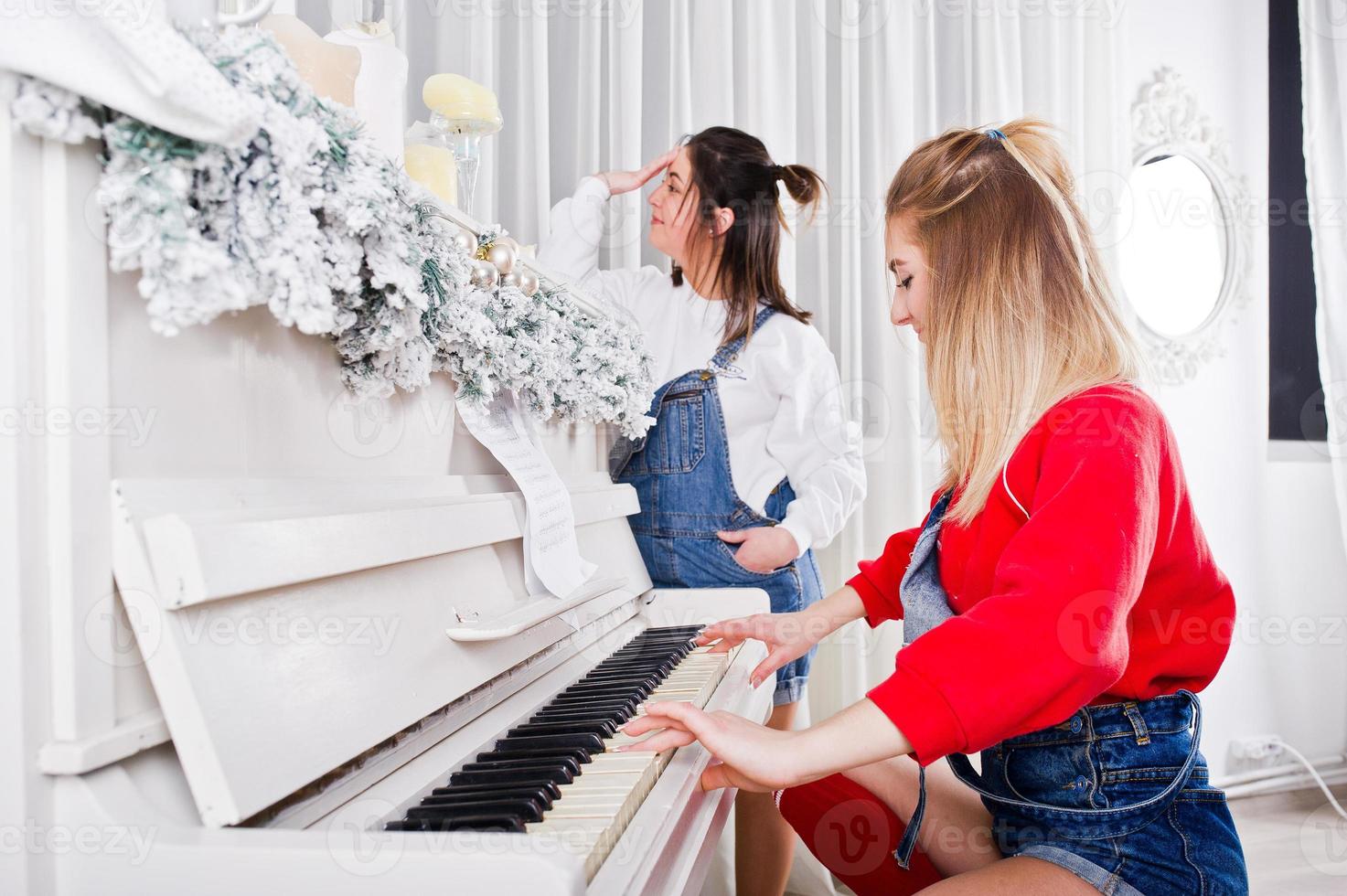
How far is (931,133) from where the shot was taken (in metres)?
2.87

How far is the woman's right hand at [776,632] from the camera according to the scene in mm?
1509

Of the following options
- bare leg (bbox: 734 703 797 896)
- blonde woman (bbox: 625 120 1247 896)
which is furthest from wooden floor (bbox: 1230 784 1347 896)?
blonde woman (bbox: 625 120 1247 896)

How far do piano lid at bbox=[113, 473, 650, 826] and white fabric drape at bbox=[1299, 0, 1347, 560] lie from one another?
10.3 ft

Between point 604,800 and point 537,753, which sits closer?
point 604,800

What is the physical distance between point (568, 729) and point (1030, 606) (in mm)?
478


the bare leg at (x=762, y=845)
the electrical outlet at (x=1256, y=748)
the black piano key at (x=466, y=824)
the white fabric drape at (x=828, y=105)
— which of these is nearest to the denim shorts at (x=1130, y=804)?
the black piano key at (x=466, y=824)

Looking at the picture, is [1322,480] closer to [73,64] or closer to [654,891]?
[654,891]

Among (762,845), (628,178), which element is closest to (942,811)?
(762,845)

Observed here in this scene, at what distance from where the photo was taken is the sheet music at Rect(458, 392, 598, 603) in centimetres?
126

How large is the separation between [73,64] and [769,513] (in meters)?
1.63

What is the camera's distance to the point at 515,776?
852mm

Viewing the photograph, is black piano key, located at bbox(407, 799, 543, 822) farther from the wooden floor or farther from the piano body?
the wooden floor

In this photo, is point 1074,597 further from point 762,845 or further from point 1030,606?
point 762,845

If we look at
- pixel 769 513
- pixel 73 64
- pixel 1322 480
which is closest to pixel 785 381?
pixel 769 513
